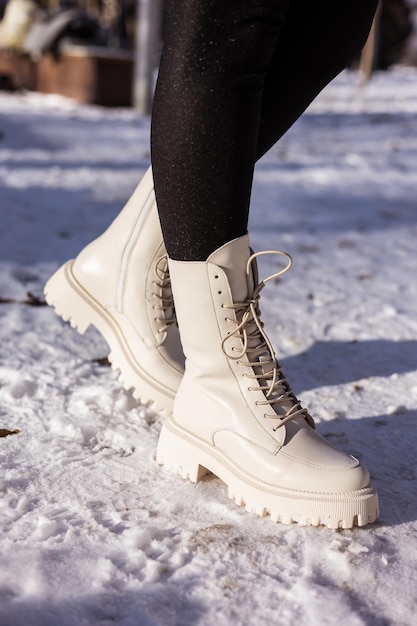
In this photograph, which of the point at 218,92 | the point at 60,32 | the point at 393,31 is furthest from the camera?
the point at 393,31

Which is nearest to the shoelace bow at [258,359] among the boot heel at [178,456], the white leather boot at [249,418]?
the white leather boot at [249,418]

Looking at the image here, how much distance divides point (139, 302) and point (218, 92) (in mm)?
435

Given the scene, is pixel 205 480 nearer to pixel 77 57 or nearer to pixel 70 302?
pixel 70 302

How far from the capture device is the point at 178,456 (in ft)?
3.51

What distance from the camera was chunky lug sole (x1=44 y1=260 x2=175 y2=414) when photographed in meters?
1.21

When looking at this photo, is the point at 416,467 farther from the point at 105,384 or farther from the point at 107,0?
the point at 107,0

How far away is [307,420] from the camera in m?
1.02

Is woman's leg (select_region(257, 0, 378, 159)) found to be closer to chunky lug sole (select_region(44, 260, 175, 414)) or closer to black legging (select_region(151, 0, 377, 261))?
black legging (select_region(151, 0, 377, 261))

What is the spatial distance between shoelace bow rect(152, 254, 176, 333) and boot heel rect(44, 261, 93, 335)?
140mm

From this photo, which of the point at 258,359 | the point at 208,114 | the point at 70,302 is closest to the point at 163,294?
the point at 70,302

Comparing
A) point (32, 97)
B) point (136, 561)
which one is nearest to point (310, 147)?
point (32, 97)

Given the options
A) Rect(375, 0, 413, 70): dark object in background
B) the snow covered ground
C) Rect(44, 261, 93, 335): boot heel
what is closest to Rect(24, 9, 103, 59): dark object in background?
the snow covered ground

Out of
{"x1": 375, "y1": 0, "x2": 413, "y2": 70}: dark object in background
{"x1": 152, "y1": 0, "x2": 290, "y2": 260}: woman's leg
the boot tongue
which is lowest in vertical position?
{"x1": 375, "y1": 0, "x2": 413, "y2": 70}: dark object in background

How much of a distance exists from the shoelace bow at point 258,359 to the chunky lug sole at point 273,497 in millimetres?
86
